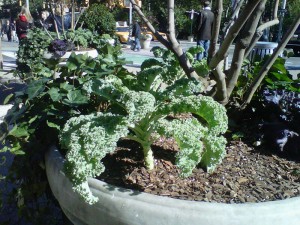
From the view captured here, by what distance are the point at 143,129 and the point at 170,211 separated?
0.56 metres

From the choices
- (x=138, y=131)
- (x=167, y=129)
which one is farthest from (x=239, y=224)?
(x=138, y=131)

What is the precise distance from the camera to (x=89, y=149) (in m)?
1.75

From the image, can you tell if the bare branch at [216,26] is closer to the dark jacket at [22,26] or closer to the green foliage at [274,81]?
the green foliage at [274,81]

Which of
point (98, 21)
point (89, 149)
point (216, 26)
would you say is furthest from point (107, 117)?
point (98, 21)

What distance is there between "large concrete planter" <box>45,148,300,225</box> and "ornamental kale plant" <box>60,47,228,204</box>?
0.10 m

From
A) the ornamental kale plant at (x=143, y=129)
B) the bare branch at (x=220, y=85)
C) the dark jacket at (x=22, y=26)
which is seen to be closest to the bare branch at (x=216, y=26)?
the bare branch at (x=220, y=85)

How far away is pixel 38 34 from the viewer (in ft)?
29.7

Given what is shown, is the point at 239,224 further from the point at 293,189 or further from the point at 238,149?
the point at 238,149

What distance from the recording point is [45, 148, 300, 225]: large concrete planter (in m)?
1.66

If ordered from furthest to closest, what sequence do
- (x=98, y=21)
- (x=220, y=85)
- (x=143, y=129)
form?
(x=98, y=21)
(x=220, y=85)
(x=143, y=129)

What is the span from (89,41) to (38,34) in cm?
187

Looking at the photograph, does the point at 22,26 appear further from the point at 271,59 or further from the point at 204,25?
the point at 271,59

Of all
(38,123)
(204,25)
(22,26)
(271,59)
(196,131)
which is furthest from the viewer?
(22,26)

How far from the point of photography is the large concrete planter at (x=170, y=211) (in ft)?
5.45
